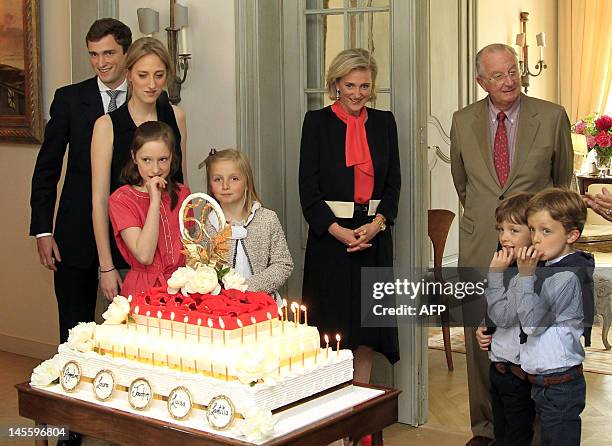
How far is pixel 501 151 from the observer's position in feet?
11.8

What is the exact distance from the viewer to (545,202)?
293 cm

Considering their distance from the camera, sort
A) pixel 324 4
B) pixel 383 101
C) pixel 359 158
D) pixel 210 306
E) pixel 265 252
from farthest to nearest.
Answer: pixel 324 4, pixel 383 101, pixel 359 158, pixel 265 252, pixel 210 306

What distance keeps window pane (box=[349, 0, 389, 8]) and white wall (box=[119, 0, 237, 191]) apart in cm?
55

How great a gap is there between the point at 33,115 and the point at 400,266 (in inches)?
93.3

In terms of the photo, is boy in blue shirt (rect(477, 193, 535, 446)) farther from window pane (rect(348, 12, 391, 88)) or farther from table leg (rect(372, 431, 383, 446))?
window pane (rect(348, 12, 391, 88))

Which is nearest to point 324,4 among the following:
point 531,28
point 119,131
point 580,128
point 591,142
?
point 119,131

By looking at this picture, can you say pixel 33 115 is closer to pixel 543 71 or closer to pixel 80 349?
pixel 80 349

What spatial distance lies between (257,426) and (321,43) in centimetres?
252

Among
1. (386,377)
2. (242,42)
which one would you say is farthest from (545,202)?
(242,42)

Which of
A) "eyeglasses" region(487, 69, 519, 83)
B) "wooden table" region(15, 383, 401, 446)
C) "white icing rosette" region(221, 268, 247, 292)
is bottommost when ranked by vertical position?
"wooden table" region(15, 383, 401, 446)

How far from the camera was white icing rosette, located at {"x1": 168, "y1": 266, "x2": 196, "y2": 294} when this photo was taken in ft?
8.71

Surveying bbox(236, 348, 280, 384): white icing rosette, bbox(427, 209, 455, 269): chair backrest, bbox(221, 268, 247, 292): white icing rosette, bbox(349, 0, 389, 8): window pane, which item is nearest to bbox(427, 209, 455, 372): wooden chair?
bbox(427, 209, 455, 269): chair backrest

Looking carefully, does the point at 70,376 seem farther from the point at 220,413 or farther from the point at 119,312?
the point at 220,413

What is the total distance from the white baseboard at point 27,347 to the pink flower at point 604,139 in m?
4.86
